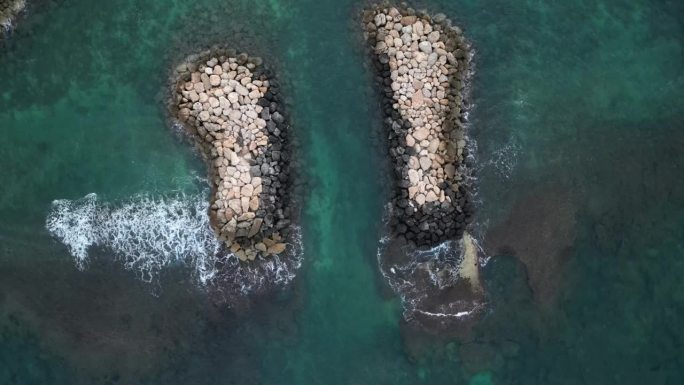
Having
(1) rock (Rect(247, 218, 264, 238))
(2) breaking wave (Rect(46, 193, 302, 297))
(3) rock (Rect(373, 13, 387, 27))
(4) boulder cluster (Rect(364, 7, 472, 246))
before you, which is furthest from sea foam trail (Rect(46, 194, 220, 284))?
(3) rock (Rect(373, 13, 387, 27))

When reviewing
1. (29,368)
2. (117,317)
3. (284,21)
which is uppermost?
(284,21)

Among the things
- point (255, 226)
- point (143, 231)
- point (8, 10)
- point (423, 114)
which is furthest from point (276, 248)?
point (8, 10)

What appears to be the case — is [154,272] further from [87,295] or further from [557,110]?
[557,110]

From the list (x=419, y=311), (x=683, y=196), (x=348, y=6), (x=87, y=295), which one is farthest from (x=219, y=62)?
(x=683, y=196)

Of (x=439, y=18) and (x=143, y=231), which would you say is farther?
(x=439, y=18)

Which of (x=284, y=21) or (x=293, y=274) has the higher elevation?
(x=284, y=21)

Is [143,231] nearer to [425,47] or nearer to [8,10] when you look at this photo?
[8,10]

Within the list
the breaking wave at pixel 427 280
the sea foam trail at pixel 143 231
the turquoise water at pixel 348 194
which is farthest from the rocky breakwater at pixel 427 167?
the sea foam trail at pixel 143 231

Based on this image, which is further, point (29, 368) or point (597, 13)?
point (597, 13)
